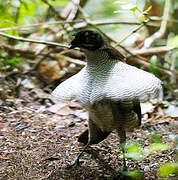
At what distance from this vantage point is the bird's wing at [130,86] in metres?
2.21

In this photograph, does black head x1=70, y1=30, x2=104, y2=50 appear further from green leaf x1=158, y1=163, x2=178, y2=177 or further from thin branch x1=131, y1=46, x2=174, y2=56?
thin branch x1=131, y1=46, x2=174, y2=56

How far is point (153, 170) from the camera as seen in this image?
2.52 meters

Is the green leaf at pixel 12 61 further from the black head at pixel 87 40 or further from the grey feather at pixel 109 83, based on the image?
the black head at pixel 87 40

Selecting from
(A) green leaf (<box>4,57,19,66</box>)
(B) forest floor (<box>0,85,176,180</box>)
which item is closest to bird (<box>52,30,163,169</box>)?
(B) forest floor (<box>0,85,176,180</box>)

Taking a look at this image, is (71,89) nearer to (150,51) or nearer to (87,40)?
(87,40)

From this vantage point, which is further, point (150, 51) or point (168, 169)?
point (150, 51)

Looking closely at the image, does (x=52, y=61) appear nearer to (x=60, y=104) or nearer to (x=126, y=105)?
(x=60, y=104)

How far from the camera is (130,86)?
2.22 m

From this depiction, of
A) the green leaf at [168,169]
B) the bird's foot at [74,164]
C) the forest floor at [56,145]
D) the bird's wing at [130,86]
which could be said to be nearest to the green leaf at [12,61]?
the forest floor at [56,145]

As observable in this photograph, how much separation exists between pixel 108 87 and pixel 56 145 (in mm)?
873

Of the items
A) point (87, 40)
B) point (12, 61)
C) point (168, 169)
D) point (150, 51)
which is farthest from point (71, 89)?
point (150, 51)

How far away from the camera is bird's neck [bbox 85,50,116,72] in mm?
2381

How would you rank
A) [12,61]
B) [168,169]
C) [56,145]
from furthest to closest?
[12,61] → [56,145] → [168,169]

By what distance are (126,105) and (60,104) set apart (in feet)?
5.19
